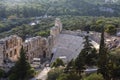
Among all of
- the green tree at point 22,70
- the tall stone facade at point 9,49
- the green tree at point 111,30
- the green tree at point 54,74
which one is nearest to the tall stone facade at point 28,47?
A: the tall stone facade at point 9,49

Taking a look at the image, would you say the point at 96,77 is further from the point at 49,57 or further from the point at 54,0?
the point at 54,0

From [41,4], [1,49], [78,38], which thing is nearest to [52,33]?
[78,38]

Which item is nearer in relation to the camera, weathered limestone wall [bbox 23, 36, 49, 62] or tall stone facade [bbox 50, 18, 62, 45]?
weathered limestone wall [bbox 23, 36, 49, 62]

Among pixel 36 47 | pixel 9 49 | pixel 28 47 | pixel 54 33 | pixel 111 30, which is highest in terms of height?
pixel 54 33

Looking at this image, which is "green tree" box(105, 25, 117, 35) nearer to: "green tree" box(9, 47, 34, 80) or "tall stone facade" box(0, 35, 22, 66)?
"tall stone facade" box(0, 35, 22, 66)

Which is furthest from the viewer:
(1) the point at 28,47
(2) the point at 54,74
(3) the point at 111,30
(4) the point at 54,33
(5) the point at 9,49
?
(3) the point at 111,30

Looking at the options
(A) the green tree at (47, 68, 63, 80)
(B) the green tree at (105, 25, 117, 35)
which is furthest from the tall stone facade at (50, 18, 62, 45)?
(A) the green tree at (47, 68, 63, 80)

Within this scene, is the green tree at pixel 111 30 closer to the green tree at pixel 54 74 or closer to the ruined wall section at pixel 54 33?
the ruined wall section at pixel 54 33

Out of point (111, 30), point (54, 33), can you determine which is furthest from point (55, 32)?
point (111, 30)

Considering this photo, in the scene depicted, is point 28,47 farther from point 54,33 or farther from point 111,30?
point 111,30
